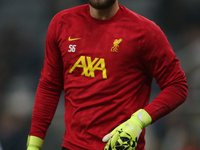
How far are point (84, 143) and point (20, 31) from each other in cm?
257

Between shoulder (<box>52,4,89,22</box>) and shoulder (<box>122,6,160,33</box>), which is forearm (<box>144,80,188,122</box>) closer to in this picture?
shoulder (<box>122,6,160,33</box>)

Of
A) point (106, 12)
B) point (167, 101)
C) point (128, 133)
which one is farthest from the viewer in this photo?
point (106, 12)

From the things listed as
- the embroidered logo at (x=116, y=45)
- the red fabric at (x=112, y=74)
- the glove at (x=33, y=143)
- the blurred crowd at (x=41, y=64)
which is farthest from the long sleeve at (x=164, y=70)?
the blurred crowd at (x=41, y=64)

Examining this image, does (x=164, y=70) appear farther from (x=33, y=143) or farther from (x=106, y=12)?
(x=33, y=143)

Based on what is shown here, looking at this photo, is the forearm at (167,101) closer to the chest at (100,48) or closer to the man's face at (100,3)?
the chest at (100,48)

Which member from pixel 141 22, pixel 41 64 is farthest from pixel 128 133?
pixel 41 64

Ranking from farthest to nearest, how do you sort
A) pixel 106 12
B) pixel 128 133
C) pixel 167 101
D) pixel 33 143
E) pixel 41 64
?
pixel 41 64 → pixel 33 143 → pixel 106 12 → pixel 167 101 → pixel 128 133

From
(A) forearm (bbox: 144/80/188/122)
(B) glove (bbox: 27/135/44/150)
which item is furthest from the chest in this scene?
(B) glove (bbox: 27/135/44/150)

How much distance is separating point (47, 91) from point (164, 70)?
2.03 feet

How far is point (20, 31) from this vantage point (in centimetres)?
391

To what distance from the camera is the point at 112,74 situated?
62.5 inches

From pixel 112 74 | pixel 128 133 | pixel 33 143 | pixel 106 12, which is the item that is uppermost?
pixel 106 12

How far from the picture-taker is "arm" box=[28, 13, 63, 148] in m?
1.77

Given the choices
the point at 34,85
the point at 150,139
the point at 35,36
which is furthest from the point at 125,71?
the point at 35,36
